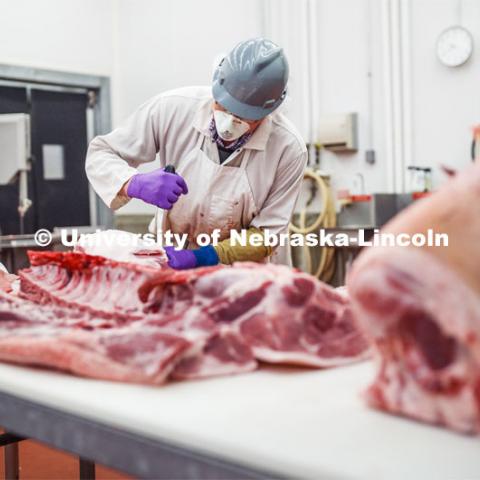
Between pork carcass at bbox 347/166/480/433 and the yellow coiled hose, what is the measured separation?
4.65 m

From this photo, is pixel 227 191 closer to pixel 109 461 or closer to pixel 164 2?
pixel 109 461

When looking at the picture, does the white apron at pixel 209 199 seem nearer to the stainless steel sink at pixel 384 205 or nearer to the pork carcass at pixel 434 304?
the pork carcass at pixel 434 304

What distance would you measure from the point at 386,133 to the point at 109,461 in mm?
4728

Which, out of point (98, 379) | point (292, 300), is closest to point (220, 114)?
point (292, 300)

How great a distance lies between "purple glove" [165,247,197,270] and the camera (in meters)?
2.16

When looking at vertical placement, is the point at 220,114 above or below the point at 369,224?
above

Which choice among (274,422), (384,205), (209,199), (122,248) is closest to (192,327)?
(274,422)

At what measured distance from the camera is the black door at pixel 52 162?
653cm

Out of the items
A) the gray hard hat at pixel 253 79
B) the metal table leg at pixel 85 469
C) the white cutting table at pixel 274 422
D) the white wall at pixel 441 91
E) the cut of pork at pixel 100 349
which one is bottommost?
the metal table leg at pixel 85 469

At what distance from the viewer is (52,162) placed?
6785mm

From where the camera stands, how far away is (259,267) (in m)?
1.42

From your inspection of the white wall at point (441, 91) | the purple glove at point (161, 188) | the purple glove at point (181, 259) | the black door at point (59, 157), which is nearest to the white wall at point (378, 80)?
the white wall at point (441, 91)

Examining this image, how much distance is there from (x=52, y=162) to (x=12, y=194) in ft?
1.74

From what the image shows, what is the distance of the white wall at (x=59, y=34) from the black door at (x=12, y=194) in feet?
0.95
